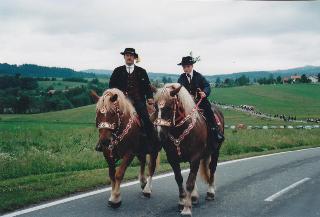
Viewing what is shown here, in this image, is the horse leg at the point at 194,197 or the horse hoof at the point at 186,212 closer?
the horse hoof at the point at 186,212

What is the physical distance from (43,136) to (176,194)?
13.7 metres

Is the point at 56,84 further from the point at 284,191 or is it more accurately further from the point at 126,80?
the point at 284,191

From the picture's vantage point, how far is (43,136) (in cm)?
2080

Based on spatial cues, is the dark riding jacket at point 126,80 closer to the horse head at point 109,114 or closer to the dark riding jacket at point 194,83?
the dark riding jacket at point 194,83

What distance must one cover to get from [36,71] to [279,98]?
5724cm

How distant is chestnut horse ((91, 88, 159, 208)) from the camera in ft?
22.5

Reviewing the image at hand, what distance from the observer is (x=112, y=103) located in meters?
7.05

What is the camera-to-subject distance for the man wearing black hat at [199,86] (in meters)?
8.15

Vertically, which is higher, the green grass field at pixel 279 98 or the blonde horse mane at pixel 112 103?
the blonde horse mane at pixel 112 103

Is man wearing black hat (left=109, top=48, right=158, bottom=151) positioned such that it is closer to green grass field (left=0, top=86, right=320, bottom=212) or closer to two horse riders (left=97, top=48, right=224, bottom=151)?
two horse riders (left=97, top=48, right=224, bottom=151)

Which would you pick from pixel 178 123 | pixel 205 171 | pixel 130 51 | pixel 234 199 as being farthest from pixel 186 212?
pixel 130 51

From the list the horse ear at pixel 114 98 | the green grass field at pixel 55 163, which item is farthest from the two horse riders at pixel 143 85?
the green grass field at pixel 55 163

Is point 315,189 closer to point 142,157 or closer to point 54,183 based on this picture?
point 142,157

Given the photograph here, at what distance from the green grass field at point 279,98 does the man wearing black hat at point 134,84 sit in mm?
55802
